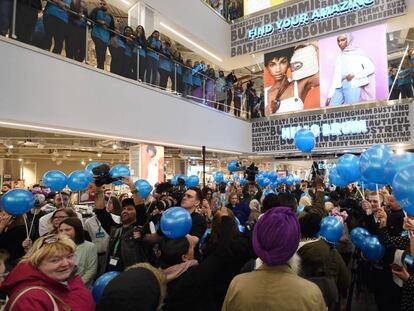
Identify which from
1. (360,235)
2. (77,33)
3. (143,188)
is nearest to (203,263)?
(360,235)

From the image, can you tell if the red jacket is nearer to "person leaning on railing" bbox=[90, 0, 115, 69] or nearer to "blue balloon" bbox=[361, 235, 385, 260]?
"blue balloon" bbox=[361, 235, 385, 260]

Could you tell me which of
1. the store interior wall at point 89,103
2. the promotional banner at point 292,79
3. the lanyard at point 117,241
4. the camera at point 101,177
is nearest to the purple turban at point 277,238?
the lanyard at point 117,241

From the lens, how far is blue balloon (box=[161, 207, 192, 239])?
2.48m

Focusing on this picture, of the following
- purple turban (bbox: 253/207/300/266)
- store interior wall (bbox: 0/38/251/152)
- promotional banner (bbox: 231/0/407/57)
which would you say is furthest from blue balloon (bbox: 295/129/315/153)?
promotional banner (bbox: 231/0/407/57)

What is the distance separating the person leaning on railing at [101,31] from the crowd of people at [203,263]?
12.5ft

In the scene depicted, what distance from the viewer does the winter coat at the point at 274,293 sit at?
59.4 inches

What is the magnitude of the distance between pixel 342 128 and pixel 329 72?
6.51ft

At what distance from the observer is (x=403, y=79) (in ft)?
32.8

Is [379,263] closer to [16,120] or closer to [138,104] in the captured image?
[16,120]

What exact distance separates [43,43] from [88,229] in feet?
13.3

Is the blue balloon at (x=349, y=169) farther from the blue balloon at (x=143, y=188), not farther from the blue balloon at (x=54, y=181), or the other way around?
the blue balloon at (x=54, y=181)

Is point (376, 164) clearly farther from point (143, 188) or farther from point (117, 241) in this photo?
point (143, 188)

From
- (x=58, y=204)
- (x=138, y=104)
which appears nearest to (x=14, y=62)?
(x=58, y=204)

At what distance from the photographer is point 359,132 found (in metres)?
11.0
